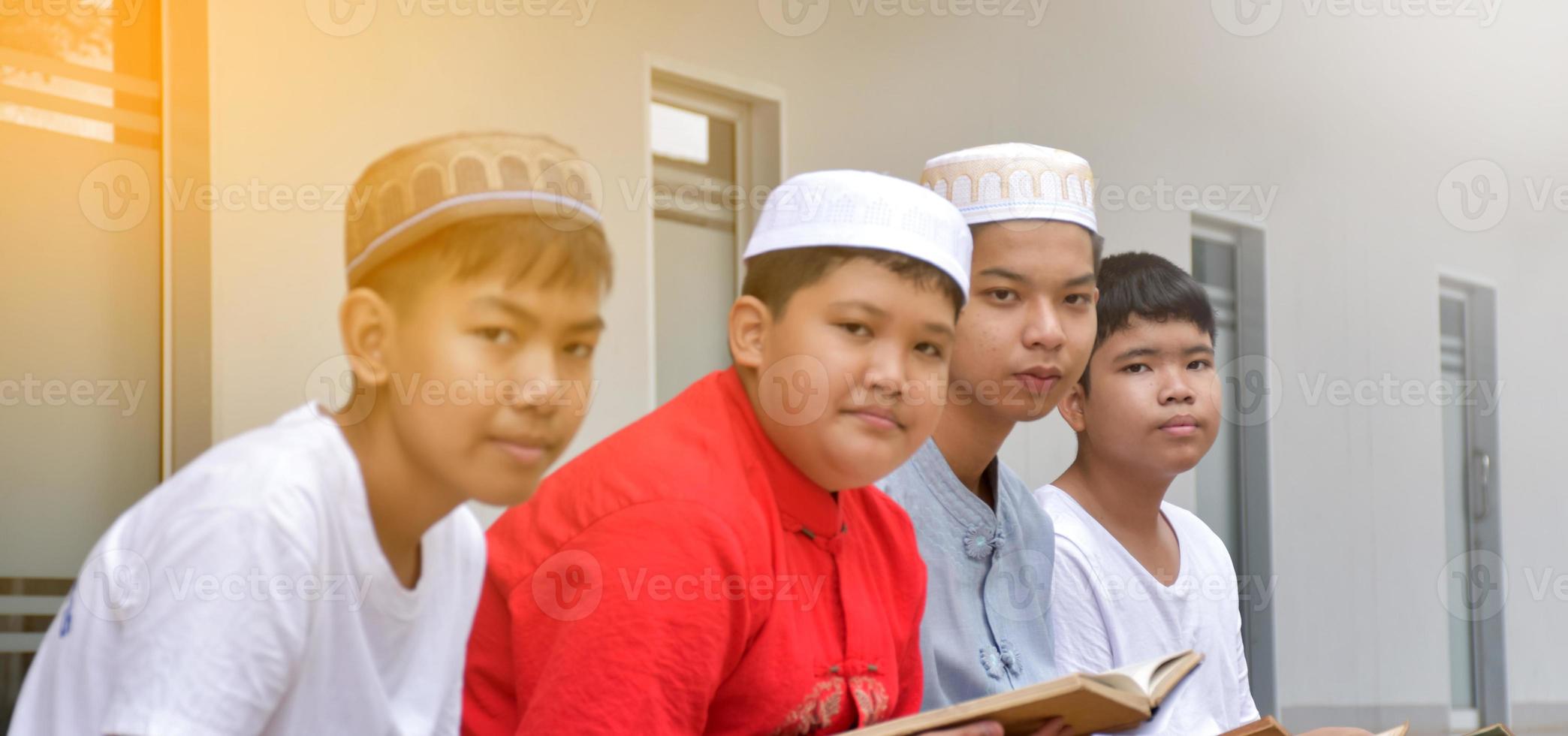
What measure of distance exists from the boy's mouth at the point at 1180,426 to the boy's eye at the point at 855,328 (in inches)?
55.0

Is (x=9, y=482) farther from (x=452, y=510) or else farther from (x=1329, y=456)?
(x=1329, y=456)

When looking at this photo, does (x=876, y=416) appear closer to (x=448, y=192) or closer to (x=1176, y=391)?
(x=448, y=192)

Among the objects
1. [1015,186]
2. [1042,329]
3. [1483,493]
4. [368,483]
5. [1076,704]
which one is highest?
[1015,186]

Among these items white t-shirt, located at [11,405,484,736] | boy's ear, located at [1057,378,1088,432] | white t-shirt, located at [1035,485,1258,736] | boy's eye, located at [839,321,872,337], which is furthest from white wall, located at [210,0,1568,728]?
white t-shirt, located at [11,405,484,736]

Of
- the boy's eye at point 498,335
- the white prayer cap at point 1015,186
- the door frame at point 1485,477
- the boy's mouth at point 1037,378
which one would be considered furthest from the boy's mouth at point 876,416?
the door frame at point 1485,477

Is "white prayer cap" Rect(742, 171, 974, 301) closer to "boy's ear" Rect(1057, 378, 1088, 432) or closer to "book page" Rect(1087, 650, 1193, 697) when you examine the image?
"book page" Rect(1087, 650, 1193, 697)

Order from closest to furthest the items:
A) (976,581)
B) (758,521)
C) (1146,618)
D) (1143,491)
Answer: (758,521) → (976,581) → (1146,618) → (1143,491)

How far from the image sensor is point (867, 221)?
6.75 feet

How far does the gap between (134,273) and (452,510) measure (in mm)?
2030

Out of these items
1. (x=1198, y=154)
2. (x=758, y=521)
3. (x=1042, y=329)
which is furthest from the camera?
(x=1198, y=154)

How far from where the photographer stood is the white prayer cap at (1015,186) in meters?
2.80

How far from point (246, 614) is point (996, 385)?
162 centimetres

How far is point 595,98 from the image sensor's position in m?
4.30

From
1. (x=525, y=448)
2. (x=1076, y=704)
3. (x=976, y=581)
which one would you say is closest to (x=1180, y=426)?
(x=976, y=581)
